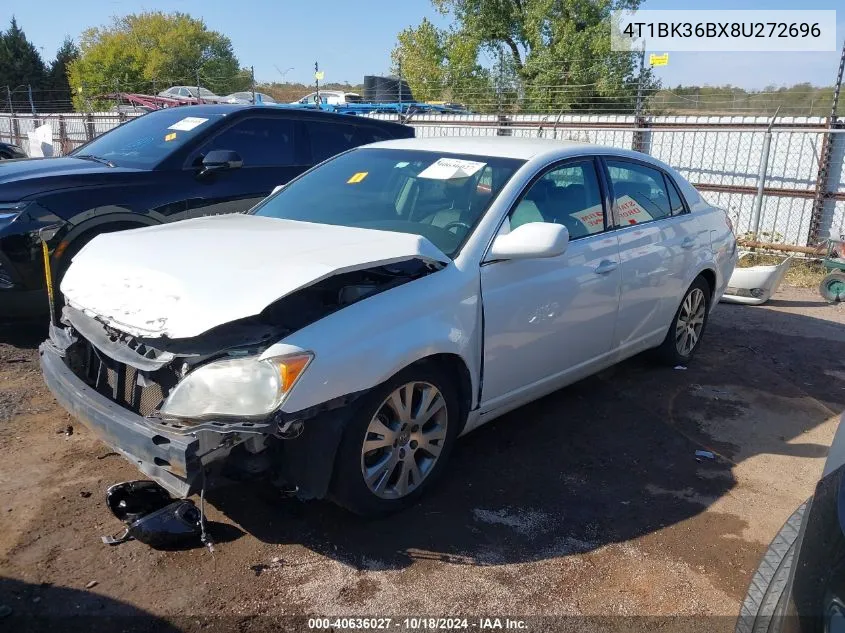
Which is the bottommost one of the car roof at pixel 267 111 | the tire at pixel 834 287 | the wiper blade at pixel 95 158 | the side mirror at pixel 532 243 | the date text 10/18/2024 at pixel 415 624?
the date text 10/18/2024 at pixel 415 624

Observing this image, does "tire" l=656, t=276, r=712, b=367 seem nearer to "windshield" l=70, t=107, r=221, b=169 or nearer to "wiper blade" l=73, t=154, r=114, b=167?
"windshield" l=70, t=107, r=221, b=169

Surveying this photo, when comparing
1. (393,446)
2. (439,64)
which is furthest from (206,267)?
(439,64)

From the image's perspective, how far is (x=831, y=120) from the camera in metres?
9.59

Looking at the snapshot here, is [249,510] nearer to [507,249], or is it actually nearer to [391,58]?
[507,249]

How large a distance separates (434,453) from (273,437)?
91cm

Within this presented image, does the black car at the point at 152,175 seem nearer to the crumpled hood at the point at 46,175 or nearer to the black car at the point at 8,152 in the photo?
the crumpled hood at the point at 46,175

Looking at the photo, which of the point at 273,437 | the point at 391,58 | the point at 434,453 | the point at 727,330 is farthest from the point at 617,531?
the point at 391,58

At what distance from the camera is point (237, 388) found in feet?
8.62

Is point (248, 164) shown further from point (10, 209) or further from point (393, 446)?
point (393, 446)

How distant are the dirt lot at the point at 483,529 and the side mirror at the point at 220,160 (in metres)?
2.07

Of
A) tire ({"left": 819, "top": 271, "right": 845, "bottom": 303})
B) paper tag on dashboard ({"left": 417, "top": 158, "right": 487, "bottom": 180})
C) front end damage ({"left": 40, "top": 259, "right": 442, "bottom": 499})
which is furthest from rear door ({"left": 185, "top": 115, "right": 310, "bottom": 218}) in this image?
tire ({"left": 819, "top": 271, "right": 845, "bottom": 303})

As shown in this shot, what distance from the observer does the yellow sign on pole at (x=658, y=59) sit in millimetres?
11086

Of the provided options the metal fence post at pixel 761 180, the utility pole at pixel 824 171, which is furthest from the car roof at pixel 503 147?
the utility pole at pixel 824 171

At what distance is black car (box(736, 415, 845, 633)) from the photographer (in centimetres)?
156
